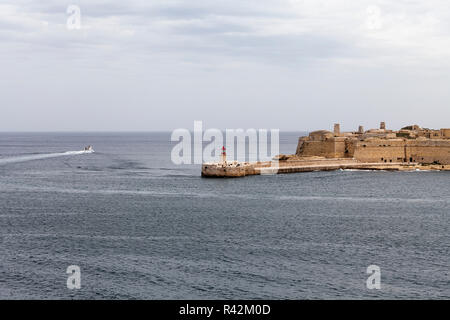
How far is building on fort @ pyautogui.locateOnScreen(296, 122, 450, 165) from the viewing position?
228ft

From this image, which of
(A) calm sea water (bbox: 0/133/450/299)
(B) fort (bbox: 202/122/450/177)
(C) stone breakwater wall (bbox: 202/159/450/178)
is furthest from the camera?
(B) fort (bbox: 202/122/450/177)

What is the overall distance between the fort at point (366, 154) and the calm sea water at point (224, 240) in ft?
49.8

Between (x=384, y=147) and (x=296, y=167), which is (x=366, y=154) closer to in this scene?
(x=384, y=147)

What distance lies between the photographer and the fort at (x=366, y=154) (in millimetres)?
65288

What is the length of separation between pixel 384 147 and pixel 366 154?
7.11 feet

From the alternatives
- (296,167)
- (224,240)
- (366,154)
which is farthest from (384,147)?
(224,240)

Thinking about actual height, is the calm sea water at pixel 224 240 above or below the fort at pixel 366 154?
below

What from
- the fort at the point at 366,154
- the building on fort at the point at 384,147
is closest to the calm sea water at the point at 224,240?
the fort at the point at 366,154

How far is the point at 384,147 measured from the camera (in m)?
70.4

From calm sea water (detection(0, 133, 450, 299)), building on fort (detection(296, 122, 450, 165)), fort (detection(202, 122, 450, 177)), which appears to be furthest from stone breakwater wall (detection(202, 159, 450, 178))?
calm sea water (detection(0, 133, 450, 299))

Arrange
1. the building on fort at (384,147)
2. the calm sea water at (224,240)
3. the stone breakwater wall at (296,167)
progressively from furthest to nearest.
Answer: the building on fort at (384,147)
the stone breakwater wall at (296,167)
the calm sea water at (224,240)

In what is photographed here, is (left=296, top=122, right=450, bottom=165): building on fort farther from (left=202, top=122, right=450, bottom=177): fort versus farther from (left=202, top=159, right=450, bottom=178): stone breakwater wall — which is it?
(left=202, top=159, right=450, bottom=178): stone breakwater wall

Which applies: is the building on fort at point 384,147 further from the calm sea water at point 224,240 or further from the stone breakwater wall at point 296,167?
the calm sea water at point 224,240
